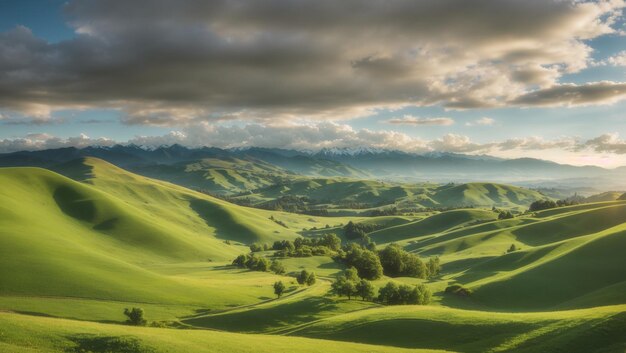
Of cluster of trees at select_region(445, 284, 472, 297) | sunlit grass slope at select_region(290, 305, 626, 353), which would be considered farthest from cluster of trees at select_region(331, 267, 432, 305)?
sunlit grass slope at select_region(290, 305, 626, 353)

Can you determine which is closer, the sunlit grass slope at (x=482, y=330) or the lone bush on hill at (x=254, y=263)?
the sunlit grass slope at (x=482, y=330)

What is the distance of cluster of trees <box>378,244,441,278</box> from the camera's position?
498 ft

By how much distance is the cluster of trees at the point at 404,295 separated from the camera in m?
91.3

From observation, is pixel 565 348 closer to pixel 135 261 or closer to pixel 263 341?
pixel 263 341

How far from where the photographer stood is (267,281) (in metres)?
146

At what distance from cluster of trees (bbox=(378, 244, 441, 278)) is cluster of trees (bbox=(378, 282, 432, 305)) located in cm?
5771

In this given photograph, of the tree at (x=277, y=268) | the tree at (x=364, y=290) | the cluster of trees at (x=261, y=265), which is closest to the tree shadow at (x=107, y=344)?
the tree at (x=364, y=290)

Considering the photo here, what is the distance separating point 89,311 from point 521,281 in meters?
109

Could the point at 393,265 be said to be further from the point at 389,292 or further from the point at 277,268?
the point at 389,292

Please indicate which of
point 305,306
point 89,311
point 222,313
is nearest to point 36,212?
point 89,311

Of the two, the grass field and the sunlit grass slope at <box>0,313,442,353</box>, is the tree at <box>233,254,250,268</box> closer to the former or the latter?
the grass field

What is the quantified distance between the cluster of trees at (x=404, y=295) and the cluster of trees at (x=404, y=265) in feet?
189

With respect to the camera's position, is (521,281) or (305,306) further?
(521,281)

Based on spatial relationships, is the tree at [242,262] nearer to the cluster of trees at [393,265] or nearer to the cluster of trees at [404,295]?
the cluster of trees at [393,265]
